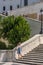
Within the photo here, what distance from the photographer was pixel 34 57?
23344 millimetres

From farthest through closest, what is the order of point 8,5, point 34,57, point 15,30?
point 8,5
point 15,30
point 34,57

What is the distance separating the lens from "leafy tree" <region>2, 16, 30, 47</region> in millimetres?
27942

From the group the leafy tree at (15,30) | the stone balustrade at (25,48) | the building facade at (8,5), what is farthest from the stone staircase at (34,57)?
the building facade at (8,5)

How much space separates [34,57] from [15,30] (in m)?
5.76

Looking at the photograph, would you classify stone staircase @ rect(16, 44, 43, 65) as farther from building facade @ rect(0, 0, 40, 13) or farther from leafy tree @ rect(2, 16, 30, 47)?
building facade @ rect(0, 0, 40, 13)

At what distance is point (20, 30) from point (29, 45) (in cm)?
346

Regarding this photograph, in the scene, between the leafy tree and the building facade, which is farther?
the building facade

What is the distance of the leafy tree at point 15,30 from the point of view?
27942 mm

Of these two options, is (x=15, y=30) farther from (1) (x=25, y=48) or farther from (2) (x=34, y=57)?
(2) (x=34, y=57)

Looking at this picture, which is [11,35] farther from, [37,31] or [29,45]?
[37,31]

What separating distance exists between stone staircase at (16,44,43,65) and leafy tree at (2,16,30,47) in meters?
2.92

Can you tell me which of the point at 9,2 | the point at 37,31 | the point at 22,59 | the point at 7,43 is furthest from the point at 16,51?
the point at 9,2

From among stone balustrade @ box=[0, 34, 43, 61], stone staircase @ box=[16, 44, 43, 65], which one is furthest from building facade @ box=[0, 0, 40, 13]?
stone staircase @ box=[16, 44, 43, 65]

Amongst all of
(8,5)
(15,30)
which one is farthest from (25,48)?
(8,5)
